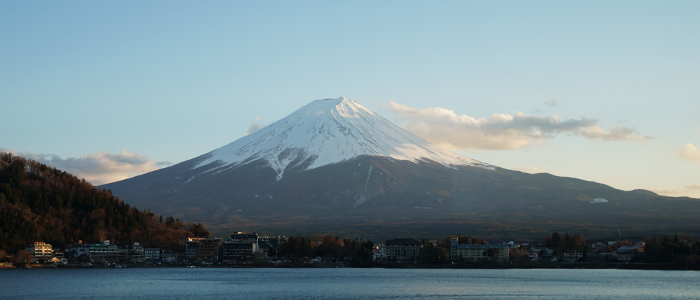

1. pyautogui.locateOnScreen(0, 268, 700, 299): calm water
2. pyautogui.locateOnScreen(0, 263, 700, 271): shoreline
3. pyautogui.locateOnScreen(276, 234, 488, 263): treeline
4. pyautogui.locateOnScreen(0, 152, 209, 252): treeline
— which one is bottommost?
pyautogui.locateOnScreen(0, 268, 700, 299): calm water

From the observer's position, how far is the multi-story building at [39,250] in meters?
88.0

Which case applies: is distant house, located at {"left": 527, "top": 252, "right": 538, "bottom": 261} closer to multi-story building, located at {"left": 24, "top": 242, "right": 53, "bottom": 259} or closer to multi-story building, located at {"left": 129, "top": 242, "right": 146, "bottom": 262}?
multi-story building, located at {"left": 129, "top": 242, "right": 146, "bottom": 262}

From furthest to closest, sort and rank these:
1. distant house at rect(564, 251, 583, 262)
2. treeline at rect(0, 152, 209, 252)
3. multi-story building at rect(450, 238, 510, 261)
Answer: distant house at rect(564, 251, 583, 262) → multi-story building at rect(450, 238, 510, 261) → treeline at rect(0, 152, 209, 252)

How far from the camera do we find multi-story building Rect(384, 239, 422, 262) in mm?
97562

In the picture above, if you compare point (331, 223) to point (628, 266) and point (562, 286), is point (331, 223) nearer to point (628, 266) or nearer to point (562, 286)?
point (628, 266)

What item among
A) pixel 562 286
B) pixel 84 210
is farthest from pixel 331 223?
pixel 562 286

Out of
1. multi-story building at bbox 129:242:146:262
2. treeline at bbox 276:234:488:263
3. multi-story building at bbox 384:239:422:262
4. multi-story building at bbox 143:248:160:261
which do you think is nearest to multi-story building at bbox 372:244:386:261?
multi-story building at bbox 384:239:422:262

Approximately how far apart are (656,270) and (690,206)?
10203 cm

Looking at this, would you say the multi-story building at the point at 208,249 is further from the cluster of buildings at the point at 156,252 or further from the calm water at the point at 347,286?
the calm water at the point at 347,286

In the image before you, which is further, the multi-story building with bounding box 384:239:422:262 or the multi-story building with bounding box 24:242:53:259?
the multi-story building with bounding box 384:239:422:262

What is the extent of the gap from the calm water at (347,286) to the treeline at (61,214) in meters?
17.4

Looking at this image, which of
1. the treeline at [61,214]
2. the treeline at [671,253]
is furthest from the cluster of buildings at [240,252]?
the treeline at [671,253]

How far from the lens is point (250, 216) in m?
182

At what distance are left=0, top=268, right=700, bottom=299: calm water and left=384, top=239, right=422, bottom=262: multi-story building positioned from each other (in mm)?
20715
